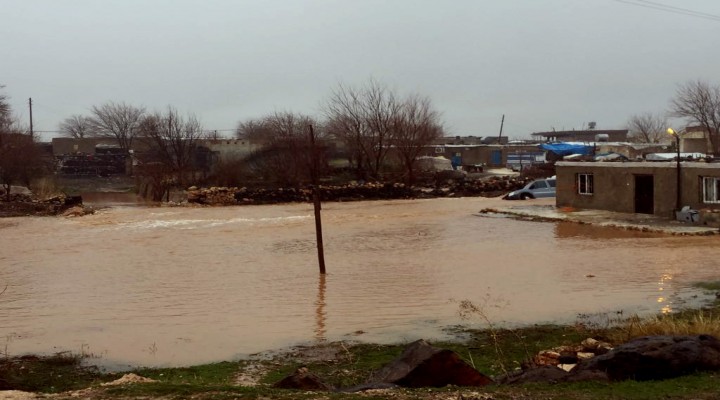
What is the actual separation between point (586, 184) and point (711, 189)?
6.82 metres

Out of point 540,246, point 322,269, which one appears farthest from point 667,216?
point 322,269

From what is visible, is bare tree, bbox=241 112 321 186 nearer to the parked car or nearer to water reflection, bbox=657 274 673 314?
the parked car

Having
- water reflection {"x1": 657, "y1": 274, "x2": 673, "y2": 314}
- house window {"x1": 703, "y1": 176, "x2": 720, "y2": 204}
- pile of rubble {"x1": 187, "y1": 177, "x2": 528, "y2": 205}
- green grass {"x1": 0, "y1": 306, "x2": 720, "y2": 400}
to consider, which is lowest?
water reflection {"x1": 657, "y1": 274, "x2": 673, "y2": 314}

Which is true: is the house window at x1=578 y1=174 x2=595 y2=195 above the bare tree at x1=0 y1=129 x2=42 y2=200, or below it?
below

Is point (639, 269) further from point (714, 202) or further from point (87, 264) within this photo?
point (87, 264)

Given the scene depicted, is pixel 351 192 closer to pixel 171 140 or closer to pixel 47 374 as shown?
pixel 171 140

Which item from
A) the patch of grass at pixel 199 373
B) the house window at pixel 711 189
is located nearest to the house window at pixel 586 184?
the house window at pixel 711 189

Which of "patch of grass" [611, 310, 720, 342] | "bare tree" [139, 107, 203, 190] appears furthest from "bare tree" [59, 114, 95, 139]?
"patch of grass" [611, 310, 720, 342]

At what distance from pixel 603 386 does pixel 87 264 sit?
63.1ft

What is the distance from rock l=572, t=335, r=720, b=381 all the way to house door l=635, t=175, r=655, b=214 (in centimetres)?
2351

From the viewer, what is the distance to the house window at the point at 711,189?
27.3 m

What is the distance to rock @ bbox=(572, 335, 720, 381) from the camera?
8125 mm

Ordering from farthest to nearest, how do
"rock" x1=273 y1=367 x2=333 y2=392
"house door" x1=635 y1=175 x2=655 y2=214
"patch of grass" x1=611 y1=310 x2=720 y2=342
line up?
"house door" x1=635 y1=175 x2=655 y2=214 → "patch of grass" x1=611 y1=310 x2=720 y2=342 → "rock" x1=273 y1=367 x2=333 y2=392

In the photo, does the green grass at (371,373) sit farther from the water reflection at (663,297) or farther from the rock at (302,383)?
the water reflection at (663,297)
